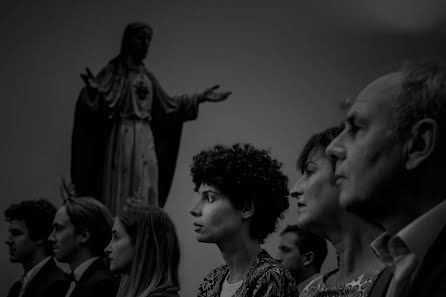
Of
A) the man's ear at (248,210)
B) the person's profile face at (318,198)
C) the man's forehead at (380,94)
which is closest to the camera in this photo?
the man's forehead at (380,94)

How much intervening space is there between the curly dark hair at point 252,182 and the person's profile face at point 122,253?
0.63 metres

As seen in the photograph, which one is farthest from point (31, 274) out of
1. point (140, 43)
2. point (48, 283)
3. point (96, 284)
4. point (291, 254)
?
point (140, 43)

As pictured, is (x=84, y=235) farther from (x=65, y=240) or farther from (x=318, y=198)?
(x=318, y=198)

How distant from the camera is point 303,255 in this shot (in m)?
4.30

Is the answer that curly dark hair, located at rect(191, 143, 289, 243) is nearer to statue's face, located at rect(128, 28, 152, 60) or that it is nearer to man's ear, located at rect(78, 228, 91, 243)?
man's ear, located at rect(78, 228, 91, 243)

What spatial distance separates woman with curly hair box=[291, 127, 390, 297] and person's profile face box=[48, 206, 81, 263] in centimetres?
210

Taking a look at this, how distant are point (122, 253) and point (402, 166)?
2.44 metres

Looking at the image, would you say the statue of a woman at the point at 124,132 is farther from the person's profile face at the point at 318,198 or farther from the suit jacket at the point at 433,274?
the suit jacket at the point at 433,274

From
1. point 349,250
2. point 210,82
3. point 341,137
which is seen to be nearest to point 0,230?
point 210,82

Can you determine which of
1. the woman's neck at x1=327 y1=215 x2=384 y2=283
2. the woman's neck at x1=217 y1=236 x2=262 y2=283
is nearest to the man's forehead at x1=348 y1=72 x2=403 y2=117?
the woman's neck at x1=327 y1=215 x2=384 y2=283

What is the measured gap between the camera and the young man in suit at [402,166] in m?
1.32

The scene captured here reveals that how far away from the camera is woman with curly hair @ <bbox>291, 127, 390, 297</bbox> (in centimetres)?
221

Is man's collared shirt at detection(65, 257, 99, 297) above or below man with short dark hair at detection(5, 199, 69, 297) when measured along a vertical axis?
below

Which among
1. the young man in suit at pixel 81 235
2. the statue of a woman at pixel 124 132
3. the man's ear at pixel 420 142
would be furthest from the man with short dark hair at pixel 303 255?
the statue of a woman at pixel 124 132
